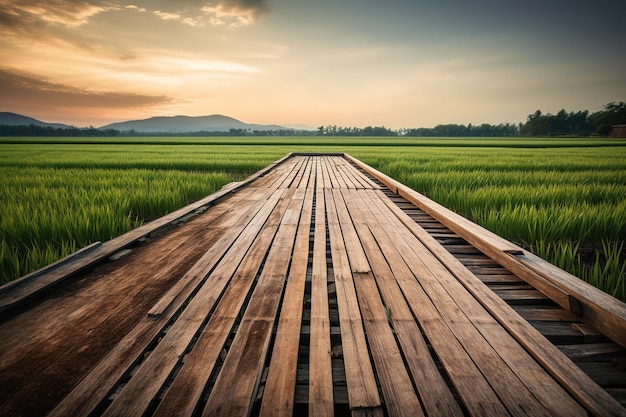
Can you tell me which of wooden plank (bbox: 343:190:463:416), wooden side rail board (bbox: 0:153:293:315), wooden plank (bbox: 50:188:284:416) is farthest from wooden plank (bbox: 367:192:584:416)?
wooden side rail board (bbox: 0:153:293:315)

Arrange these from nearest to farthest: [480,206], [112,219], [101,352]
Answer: [101,352], [112,219], [480,206]

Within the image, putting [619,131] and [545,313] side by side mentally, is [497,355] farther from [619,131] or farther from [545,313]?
[619,131]

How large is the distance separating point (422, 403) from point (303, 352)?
1.73 ft

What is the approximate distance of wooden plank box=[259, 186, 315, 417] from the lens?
3.10 feet

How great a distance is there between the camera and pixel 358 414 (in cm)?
91

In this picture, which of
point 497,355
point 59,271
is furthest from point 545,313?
point 59,271

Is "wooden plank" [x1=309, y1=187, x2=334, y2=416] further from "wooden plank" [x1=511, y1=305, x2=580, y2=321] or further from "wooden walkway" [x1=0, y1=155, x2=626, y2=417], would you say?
"wooden plank" [x1=511, y1=305, x2=580, y2=321]

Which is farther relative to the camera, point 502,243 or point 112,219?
point 112,219

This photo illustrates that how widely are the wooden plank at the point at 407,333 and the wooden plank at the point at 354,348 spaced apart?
16 centimetres

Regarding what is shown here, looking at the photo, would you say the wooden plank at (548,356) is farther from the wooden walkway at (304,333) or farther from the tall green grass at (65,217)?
the tall green grass at (65,217)

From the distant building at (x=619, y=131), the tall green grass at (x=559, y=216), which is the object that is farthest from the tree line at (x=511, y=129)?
the tall green grass at (x=559, y=216)

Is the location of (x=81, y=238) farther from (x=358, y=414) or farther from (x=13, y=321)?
(x=358, y=414)

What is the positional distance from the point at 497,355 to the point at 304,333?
831 millimetres

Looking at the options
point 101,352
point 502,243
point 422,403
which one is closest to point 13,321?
point 101,352
